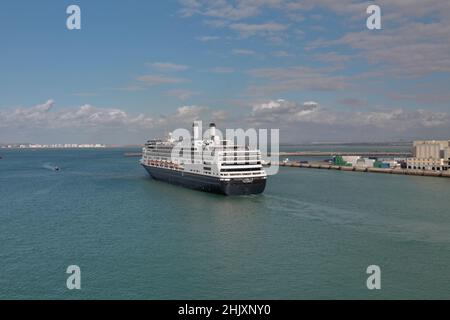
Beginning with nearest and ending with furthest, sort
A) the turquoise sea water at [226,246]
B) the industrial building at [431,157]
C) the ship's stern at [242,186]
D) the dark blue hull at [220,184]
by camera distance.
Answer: the turquoise sea water at [226,246] < the ship's stern at [242,186] < the dark blue hull at [220,184] < the industrial building at [431,157]

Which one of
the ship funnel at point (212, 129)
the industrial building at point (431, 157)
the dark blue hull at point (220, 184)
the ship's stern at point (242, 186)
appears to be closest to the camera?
the ship's stern at point (242, 186)

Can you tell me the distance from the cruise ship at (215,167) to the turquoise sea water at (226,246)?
52.4 inches

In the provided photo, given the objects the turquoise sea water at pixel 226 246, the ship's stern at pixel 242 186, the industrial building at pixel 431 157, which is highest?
the industrial building at pixel 431 157

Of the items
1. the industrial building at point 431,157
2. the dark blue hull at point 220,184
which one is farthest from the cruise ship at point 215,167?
the industrial building at point 431,157

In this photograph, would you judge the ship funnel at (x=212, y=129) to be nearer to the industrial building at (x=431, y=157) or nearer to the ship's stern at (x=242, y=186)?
the ship's stern at (x=242, y=186)

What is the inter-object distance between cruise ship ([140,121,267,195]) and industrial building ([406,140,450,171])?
37.6 m

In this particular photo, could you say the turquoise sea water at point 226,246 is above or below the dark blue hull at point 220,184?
below

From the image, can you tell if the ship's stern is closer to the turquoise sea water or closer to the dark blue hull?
the dark blue hull

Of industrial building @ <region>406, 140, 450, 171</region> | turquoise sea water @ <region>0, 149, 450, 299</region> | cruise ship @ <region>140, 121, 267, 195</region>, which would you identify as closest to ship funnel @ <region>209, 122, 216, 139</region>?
cruise ship @ <region>140, 121, 267, 195</region>

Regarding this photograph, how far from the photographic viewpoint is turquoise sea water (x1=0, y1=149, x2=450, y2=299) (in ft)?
49.5

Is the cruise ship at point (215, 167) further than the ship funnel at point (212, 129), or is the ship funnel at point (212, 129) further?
the ship funnel at point (212, 129)

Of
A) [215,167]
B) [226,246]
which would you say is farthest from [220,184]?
[226,246]

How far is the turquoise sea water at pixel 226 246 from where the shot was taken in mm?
15078
